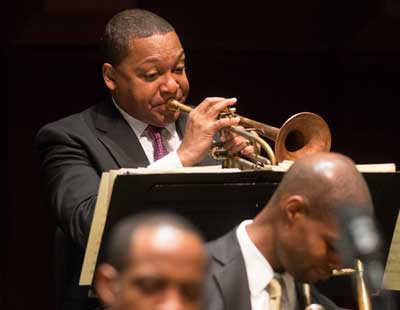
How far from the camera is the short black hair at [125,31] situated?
408cm

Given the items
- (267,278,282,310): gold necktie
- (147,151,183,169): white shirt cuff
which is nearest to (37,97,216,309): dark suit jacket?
(147,151,183,169): white shirt cuff

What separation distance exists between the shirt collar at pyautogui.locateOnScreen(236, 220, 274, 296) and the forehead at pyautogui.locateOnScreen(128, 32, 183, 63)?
1.11 metres

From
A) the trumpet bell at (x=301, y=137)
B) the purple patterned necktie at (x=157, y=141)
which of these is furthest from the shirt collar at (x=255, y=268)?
the purple patterned necktie at (x=157, y=141)

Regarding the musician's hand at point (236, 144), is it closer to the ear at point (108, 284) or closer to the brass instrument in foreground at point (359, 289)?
the brass instrument in foreground at point (359, 289)

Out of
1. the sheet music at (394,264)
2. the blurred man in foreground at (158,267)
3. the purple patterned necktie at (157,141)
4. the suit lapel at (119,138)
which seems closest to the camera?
the blurred man in foreground at (158,267)

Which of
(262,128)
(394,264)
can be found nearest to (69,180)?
(262,128)

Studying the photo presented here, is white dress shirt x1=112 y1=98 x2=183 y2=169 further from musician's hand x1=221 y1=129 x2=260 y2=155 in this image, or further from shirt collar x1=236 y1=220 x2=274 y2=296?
shirt collar x1=236 y1=220 x2=274 y2=296

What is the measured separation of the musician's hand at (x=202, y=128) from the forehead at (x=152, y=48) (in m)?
0.28

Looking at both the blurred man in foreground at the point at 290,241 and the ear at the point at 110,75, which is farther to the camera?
the ear at the point at 110,75

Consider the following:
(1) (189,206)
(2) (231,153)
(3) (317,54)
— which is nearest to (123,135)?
(2) (231,153)

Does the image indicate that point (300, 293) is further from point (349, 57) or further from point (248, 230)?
point (349, 57)

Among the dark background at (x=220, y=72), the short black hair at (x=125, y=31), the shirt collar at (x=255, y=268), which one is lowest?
the shirt collar at (x=255, y=268)

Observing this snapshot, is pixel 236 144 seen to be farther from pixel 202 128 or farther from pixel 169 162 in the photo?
pixel 169 162

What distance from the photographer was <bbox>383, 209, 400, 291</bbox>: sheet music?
11.8 feet
